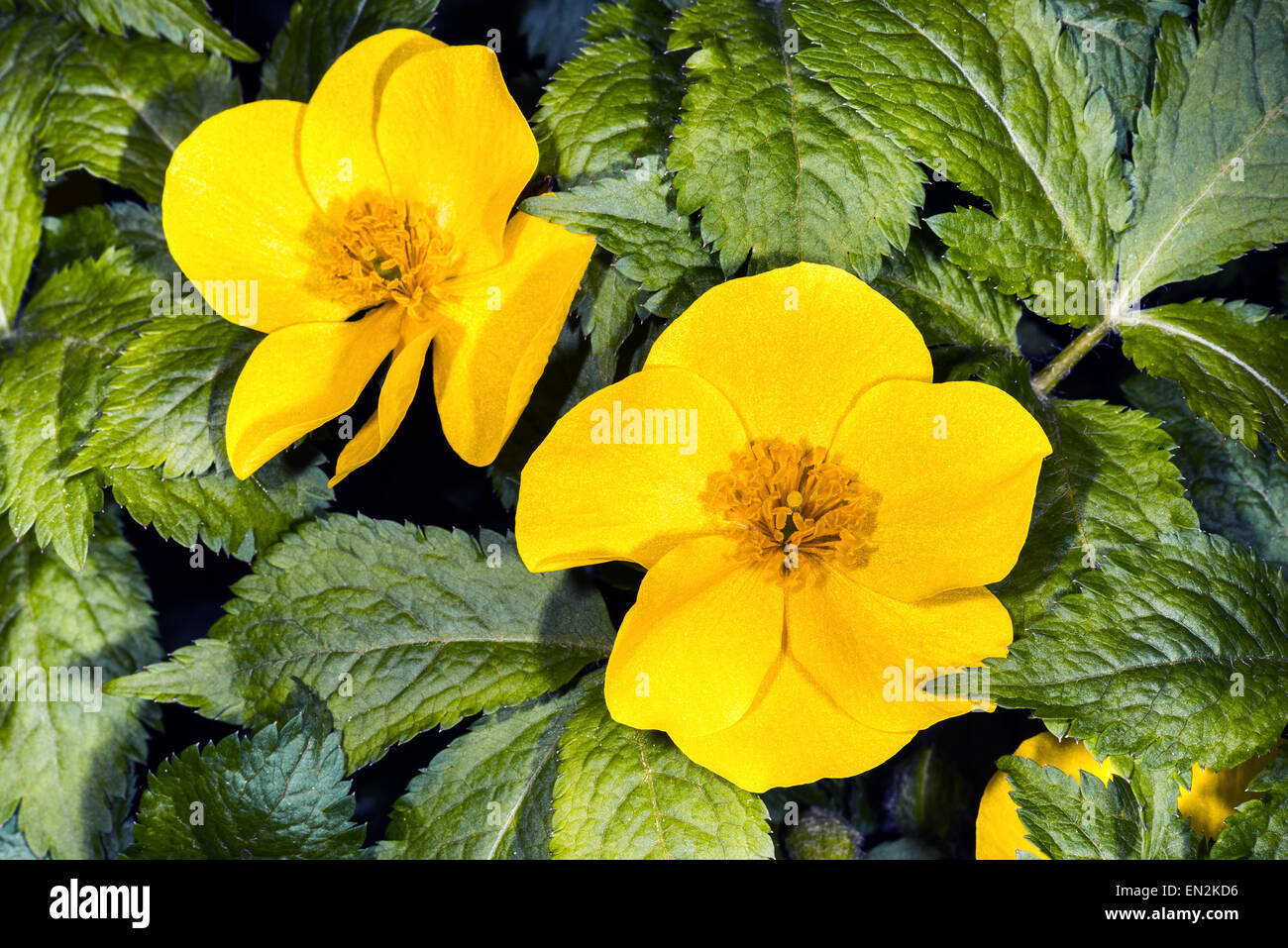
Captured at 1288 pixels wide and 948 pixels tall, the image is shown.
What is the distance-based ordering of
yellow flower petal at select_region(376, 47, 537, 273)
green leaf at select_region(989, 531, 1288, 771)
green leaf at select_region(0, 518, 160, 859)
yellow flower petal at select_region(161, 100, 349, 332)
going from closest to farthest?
green leaf at select_region(989, 531, 1288, 771) → yellow flower petal at select_region(376, 47, 537, 273) → yellow flower petal at select_region(161, 100, 349, 332) → green leaf at select_region(0, 518, 160, 859)

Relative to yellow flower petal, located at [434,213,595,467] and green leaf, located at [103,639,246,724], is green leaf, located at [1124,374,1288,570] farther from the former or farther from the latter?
green leaf, located at [103,639,246,724]

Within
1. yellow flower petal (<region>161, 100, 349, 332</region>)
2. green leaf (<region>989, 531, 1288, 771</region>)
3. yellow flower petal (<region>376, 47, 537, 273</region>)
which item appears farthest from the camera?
yellow flower petal (<region>161, 100, 349, 332</region>)

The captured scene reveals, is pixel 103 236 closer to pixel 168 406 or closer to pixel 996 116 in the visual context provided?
pixel 168 406

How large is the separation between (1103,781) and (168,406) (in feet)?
3.54

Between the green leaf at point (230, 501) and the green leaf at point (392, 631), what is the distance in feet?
0.14

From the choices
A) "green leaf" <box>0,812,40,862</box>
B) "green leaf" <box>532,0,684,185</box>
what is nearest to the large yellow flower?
"green leaf" <box>532,0,684,185</box>

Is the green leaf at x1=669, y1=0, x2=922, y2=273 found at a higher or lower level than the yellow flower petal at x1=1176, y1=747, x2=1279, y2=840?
higher

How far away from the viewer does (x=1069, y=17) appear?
3.93 feet

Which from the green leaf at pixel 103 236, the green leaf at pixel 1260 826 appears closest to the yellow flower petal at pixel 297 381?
the green leaf at pixel 103 236

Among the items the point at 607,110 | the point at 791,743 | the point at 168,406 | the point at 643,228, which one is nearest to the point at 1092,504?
the point at 791,743

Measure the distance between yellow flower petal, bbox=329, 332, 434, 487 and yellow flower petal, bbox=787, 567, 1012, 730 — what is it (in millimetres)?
428

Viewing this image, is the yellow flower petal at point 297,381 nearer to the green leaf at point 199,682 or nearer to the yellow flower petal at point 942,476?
the green leaf at point 199,682

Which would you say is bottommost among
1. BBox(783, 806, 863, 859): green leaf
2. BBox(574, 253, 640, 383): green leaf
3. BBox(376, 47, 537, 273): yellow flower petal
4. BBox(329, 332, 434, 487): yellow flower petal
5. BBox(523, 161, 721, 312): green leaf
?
BBox(783, 806, 863, 859): green leaf

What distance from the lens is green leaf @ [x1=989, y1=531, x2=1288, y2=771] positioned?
3.06 feet
